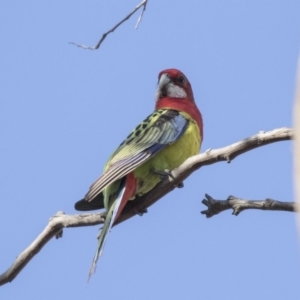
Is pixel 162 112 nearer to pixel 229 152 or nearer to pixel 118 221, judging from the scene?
pixel 118 221

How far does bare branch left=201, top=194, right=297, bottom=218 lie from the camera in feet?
9.32

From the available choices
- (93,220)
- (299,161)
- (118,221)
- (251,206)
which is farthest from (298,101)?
(118,221)

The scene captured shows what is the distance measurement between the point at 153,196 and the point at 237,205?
3.91 ft

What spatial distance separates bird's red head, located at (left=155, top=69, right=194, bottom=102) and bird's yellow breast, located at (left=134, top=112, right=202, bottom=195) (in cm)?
88

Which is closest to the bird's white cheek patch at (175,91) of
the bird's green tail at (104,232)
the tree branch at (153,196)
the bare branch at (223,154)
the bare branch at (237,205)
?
the tree branch at (153,196)

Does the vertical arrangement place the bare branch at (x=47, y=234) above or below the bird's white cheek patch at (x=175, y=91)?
below

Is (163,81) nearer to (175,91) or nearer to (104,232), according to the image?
(175,91)

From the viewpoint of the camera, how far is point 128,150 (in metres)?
4.59

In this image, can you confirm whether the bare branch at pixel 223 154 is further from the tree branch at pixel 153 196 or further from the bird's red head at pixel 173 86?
the bird's red head at pixel 173 86

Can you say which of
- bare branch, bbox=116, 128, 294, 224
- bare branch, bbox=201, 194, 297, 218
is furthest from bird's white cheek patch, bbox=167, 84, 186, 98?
bare branch, bbox=201, 194, 297, 218

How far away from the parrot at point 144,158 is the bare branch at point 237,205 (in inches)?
34.9

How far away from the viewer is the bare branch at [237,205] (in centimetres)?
284

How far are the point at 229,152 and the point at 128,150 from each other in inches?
75.6

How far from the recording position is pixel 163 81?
5777 mm
